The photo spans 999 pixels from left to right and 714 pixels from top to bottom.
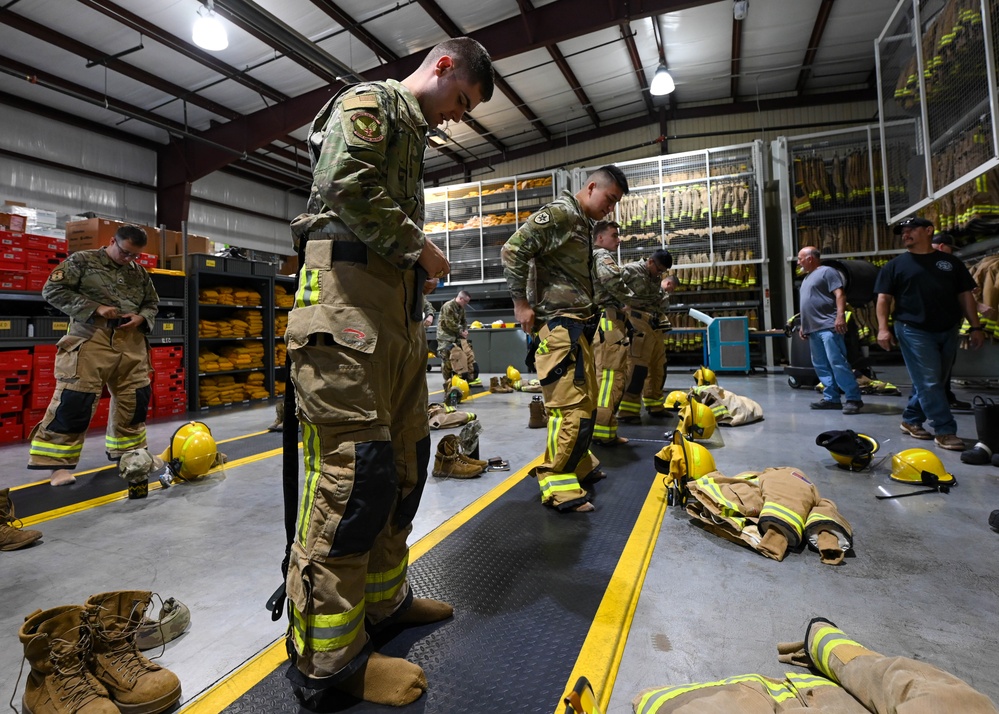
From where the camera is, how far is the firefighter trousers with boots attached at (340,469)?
1.36 metres

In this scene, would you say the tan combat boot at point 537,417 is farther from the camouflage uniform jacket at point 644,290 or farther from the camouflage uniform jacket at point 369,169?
the camouflage uniform jacket at point 369,169

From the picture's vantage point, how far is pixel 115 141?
12.5 m

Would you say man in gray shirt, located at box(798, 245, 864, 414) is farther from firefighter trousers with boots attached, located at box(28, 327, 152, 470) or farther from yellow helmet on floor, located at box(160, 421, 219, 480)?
firefighter trousers with boots attached, located at box(28, 327, 152, 470)

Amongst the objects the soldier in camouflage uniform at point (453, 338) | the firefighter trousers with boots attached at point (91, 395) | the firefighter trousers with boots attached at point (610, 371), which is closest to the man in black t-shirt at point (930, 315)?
the firefighter trousers with boots attached at point (610, 371)

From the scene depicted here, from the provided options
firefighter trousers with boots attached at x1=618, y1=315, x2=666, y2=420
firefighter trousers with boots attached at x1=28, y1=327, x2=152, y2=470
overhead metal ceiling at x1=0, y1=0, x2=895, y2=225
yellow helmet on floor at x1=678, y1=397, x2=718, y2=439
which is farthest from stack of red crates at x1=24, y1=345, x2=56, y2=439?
yellow helmet on floor at x1=678, y1=397, x2=718, y2=439

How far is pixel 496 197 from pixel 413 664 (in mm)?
13396

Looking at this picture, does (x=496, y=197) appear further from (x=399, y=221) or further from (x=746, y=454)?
(x=399, y=221)

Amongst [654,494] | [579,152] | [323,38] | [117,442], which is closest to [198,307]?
[117,442]

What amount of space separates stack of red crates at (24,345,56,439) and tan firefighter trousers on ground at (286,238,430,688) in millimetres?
7016

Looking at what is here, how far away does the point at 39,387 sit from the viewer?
20.5 ft

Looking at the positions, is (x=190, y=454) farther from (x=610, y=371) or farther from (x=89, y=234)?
(x=89, y=234)

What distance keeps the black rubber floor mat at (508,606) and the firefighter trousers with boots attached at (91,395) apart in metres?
3.45

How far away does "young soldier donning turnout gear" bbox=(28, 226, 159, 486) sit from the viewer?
153 inches

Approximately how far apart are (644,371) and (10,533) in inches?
214
